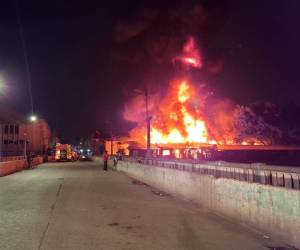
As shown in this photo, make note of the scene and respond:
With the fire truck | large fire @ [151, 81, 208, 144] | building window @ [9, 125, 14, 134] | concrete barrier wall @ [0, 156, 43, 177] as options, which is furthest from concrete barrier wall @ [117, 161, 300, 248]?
building window @ [9, 125, 14, 134]

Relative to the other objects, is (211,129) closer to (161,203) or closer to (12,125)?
(12,125)

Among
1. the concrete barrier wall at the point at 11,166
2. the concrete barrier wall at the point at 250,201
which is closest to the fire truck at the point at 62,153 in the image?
the concrete barrier wall at the point at 11,166

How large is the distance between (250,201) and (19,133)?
9354 centimetres

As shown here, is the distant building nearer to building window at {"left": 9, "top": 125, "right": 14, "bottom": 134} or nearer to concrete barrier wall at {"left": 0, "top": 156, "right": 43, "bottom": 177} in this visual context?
building window at {"left": 9, "top": 125, "right": 14, "bottom": 134}

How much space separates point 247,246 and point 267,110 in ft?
246

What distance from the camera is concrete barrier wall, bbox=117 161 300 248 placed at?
7.79 meters

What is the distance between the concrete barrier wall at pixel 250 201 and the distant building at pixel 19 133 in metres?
79.7

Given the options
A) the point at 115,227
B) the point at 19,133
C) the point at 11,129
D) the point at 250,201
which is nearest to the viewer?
the point at 250,201

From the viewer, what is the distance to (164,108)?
8638 centimetres

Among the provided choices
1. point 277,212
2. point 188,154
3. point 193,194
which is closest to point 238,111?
point 188,154

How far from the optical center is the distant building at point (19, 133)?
310ft

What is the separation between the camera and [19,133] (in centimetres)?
9800

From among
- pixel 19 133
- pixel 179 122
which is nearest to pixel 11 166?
pixel 179 122

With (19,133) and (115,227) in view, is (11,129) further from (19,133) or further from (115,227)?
(115,227)
